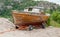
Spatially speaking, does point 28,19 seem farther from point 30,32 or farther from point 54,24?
point 54,24

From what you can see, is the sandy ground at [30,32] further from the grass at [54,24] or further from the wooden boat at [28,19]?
the grass at [54,24]

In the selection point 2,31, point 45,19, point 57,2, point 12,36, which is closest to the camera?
point 12,36

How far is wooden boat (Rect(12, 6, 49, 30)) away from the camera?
15.0 meters

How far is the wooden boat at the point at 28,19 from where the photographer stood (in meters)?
15.0

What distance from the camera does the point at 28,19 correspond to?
1509 cm

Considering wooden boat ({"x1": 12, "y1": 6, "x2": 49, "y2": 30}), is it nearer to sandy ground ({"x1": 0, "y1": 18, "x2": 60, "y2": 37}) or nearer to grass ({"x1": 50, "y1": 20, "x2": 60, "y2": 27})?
sandy ground ({"x1": 0, "y1": 18, "x2": 60, "y2": 37})

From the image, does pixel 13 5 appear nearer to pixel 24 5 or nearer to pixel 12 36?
pixel 24 5

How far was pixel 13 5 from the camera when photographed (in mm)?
23672

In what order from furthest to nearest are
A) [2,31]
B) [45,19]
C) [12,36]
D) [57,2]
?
[57,2], [45,19], [2,31], [12,36]

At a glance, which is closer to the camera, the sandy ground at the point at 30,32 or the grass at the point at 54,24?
the sandy ground at the point at 30,32

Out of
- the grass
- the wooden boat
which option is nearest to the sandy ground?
the wooden boat

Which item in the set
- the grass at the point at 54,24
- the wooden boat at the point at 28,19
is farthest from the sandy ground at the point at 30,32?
the grass at the point at 54,24

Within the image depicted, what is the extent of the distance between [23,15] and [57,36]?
8.66 feet

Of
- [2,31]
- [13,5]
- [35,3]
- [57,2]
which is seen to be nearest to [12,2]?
[13,5]
